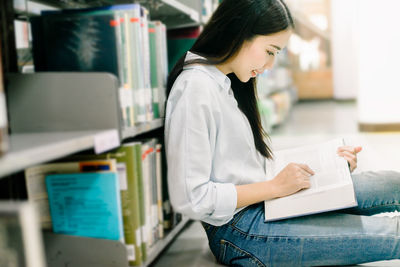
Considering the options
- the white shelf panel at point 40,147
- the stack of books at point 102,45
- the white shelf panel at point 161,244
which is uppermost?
the stack of books at point 102,45

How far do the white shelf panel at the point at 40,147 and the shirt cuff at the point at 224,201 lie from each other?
1.23 feet

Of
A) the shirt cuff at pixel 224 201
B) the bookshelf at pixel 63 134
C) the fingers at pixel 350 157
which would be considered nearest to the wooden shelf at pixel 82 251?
the bookshelf at pixel 63 134

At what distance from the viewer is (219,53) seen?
119cm

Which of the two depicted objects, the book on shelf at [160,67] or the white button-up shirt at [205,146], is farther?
the book on shelf at [160,67]

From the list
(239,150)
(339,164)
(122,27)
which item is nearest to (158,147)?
(239,150)

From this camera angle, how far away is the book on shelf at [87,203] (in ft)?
3.13

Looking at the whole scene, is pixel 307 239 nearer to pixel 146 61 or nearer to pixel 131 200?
pixel 131 200

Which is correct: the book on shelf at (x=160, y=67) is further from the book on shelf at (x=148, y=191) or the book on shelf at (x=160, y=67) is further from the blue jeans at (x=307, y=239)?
the blue jeans at (x=307, y=239)

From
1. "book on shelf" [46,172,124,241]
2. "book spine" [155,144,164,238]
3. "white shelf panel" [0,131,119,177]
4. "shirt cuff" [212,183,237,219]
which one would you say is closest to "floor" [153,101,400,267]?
"book spine" [155,144,164,238]

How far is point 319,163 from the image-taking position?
127 centimetres

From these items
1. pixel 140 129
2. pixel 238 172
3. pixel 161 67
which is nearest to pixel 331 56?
pixel 161 67

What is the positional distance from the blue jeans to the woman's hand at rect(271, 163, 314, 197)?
0.09 meters

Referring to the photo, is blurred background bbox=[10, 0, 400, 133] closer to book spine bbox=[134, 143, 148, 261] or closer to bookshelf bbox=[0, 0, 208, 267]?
bookshelf bbox=[0, 0, 208, 267]

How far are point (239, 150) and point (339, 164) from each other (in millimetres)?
322
